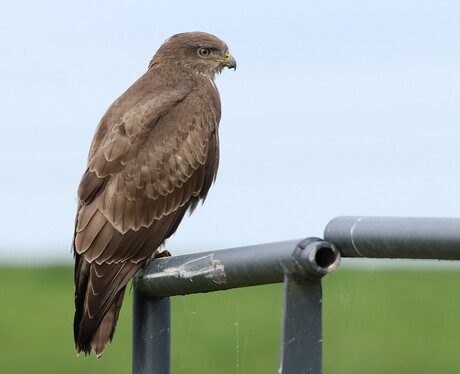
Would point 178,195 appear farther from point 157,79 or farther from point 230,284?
point 230,284

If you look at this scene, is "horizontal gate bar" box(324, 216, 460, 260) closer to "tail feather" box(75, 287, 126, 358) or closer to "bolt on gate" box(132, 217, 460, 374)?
"bolt on gate" box(132, 217, 460, 374)

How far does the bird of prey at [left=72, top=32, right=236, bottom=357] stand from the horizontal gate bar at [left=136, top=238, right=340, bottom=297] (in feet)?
4.62

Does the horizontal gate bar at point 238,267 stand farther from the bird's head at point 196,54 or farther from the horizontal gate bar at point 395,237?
the bird's head at point 196,54

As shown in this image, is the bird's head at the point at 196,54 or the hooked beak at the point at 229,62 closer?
the bird's head at the point at 196,54

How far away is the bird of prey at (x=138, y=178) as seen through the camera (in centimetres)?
612

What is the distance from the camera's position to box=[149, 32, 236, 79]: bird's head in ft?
26.1

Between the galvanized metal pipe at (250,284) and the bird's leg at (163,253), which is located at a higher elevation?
the bird's leg at (163,253)

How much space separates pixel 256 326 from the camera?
42.4 ft

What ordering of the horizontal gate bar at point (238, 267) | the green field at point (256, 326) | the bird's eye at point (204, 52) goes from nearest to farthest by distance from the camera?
the horizontal gate bar at point (238, 267) < the green field at point (256, 326) < the bird's eye at point (204, 52)

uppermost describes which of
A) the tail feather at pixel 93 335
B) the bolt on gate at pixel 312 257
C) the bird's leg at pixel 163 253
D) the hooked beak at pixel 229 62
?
the hooked beak at pixel 229 62

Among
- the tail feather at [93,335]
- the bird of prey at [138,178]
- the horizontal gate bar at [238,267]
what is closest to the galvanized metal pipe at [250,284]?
the horizontal gate bar at [238,267]

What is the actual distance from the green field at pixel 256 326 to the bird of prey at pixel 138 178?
513 millimetres

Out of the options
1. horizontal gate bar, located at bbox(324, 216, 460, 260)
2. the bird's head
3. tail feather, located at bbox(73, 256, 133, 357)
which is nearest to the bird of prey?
tail feather, located at bbox(73, 256, 133, 357)

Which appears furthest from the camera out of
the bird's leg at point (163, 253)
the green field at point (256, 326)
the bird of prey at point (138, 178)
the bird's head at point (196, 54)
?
the bird's head at point (196, 54)
